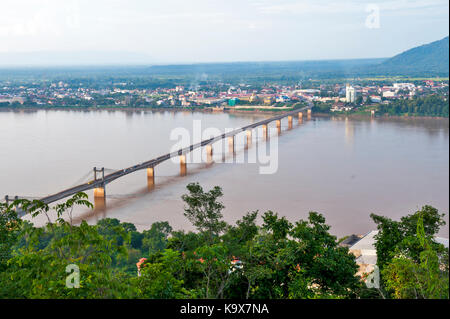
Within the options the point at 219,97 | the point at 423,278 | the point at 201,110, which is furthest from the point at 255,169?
the point at 219,97

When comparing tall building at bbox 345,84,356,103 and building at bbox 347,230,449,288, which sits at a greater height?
tall building at bbox 345,84,356,103

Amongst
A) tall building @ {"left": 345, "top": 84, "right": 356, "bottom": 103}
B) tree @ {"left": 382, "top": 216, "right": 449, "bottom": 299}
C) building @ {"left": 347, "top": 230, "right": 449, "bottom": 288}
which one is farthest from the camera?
tall building @ {"left": 345, "top": 84, "right": 356, "bottom": 103}

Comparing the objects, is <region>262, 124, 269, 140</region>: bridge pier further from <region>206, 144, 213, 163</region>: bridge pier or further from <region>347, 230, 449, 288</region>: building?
<region>347, 230, 449, 288</region>: building

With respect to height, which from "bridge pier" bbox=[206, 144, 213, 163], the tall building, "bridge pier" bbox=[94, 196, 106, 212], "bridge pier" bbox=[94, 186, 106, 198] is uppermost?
the tall building

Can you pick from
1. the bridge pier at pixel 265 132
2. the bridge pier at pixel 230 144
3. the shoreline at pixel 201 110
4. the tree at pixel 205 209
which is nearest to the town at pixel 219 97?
the shoreline at pixel 201 110

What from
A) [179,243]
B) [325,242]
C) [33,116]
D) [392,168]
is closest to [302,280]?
[325,242]

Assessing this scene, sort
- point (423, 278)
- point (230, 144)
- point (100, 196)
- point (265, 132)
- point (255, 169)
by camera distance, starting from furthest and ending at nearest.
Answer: point (265, 132) < point (230, 144) < point (255, 169) < point (100, 196) < point (423, 278)

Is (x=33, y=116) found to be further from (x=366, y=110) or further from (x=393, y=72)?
(x=393, y=72)

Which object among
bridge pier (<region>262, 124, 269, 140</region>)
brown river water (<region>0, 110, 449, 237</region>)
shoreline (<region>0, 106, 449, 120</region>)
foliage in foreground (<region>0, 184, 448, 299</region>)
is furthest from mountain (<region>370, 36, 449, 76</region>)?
foliage in foreground (<region>0, 184, 448, 299</region>)

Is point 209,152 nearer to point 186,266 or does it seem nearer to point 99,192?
point 99,192
